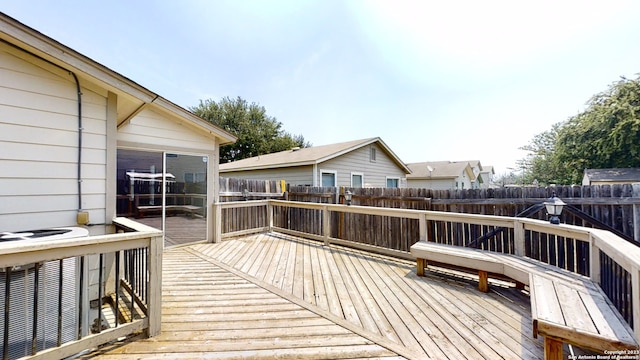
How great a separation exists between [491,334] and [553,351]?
55 cm

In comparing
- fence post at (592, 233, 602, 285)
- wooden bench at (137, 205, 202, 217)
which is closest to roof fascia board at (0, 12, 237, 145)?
wooden bench at (137, 205, 202, 217)

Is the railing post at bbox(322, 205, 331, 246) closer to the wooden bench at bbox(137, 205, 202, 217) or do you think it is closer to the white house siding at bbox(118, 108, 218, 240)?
the white house siding at bbox(118, 108, 218, 240)

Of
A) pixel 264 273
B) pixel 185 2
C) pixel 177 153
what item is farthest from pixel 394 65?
pixel 264 273

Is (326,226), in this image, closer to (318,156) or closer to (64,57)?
(64,57)

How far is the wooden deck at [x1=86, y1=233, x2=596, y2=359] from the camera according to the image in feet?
6.56

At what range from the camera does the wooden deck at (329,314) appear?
2000mm

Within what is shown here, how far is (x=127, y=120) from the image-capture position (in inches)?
161

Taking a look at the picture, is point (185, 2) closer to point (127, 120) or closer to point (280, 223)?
point (127, 120)

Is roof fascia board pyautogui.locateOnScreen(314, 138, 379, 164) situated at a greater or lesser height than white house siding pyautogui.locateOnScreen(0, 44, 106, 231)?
greater

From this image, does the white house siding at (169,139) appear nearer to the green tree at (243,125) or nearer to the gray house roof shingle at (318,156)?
the gray house roof shingle at (318,156)

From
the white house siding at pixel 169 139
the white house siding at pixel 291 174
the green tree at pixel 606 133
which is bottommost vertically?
the white house siding at pixel 291 174

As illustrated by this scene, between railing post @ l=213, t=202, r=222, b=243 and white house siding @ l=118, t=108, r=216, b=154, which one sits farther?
railing post @ l=213, t=202, r=222, b=243

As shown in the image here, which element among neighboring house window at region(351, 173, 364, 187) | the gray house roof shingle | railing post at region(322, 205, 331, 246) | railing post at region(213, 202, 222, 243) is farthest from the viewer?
neighboring house window at region(351, 173, 364, 187)

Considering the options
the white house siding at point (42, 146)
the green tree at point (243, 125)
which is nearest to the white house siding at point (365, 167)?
the white house siding at point (42, 146)
